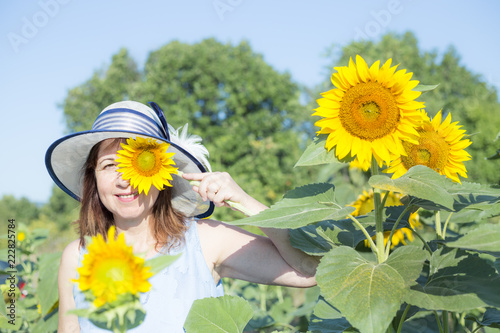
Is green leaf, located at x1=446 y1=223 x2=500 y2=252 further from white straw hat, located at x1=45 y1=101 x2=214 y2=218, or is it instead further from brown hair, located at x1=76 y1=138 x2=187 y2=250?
brown hair, located at x1=76 y1=138 x2=187 y2=250

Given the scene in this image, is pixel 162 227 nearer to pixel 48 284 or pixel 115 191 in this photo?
pixel 115 191

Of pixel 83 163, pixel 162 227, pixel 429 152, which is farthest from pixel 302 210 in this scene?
pixel 83 163

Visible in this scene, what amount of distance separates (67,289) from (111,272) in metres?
1.14

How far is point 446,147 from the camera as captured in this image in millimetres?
1057

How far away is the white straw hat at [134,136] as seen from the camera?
4.62 feet

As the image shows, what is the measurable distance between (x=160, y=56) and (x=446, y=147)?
1445 cm

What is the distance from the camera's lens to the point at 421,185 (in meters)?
0.81

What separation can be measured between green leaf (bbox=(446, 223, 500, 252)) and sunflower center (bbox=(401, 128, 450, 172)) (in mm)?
251

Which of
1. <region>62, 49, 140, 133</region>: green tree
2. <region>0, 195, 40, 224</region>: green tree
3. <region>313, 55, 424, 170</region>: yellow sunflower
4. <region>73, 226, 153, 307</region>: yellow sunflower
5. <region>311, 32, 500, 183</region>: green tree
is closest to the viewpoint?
<region>73, 226, 153, 307</region>: yellow sunflower

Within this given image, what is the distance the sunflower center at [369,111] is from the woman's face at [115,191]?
74 centimetres

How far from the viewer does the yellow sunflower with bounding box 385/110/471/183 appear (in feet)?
3.35

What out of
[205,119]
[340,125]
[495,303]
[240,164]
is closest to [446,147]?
[340,125]

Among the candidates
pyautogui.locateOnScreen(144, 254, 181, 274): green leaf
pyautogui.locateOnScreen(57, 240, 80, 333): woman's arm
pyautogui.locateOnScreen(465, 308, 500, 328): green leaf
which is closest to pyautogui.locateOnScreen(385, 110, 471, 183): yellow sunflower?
pyautogui.locateOnScreen(465, 308, 500, 328): green leaf

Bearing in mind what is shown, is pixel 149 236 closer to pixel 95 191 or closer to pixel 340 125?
pixel 95 191
